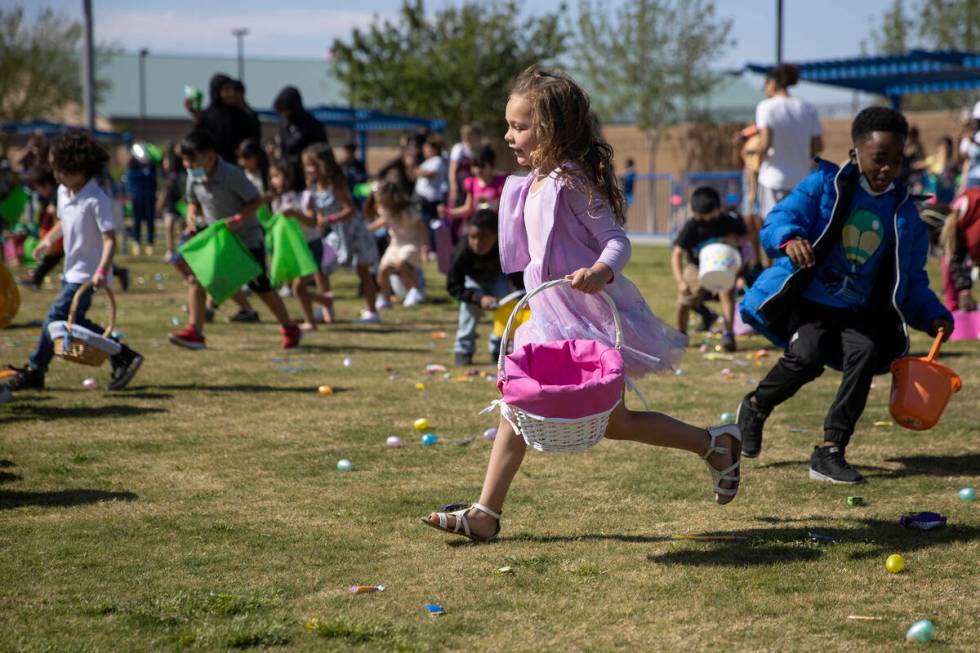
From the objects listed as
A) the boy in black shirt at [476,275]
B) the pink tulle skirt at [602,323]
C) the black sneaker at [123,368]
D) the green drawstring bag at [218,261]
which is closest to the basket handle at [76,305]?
the black sneaker at [123,368]

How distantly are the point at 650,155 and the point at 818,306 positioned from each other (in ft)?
111

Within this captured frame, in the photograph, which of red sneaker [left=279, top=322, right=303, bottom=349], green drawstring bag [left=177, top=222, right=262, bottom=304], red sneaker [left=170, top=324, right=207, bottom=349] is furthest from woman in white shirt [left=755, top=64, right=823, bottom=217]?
red sneaker [left=170, top=324, right=207, bottom=349]

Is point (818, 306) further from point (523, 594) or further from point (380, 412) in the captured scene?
point (380, 412)

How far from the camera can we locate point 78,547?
4.21m

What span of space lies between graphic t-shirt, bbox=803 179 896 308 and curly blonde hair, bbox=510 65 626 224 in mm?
1456

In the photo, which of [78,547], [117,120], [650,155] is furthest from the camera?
[117,120]

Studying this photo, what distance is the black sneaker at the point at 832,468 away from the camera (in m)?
5.16

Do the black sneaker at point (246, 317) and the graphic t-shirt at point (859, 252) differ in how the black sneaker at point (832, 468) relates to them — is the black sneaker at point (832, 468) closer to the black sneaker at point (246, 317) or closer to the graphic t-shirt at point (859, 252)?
the graphic t-shirt at point (859, 252)

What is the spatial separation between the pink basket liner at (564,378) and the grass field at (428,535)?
23.2 inches

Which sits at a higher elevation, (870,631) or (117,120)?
(117,120)

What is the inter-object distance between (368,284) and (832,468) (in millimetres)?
7091

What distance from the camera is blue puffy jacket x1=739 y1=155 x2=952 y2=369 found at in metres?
5.16

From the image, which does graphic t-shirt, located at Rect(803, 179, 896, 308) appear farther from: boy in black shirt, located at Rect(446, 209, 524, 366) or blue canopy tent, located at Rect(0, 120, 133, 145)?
blue canopy tent, located at Rect(0, 120, 133, 145)

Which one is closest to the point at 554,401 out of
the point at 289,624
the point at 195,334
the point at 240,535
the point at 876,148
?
the point at 289,624
